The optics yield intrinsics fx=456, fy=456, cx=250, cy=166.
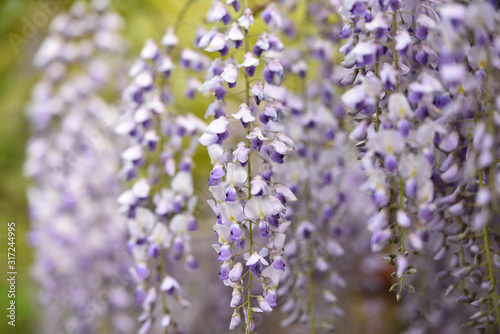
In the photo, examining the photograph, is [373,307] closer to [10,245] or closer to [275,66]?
[275,66]

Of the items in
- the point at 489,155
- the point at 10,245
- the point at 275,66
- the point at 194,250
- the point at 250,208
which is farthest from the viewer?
the point at 194,250

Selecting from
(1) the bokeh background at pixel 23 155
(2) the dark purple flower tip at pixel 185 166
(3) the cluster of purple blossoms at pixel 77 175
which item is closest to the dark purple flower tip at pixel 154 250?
(2) the dark purple flower tip at pixel 185 166

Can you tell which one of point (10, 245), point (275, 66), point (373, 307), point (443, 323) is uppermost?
point (275, 66)

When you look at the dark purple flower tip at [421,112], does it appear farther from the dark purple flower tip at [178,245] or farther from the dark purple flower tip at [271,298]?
the dark purple flower tip at [178,245]

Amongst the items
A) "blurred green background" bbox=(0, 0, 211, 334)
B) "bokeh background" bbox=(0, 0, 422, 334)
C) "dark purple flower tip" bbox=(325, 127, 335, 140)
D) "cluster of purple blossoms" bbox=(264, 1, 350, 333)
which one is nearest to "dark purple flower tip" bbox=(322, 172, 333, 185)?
"cluster of purple blossoms" bbox=(264, 1, 350, 333)

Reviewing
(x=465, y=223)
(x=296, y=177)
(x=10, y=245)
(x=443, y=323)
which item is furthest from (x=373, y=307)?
(x=10, y=245)

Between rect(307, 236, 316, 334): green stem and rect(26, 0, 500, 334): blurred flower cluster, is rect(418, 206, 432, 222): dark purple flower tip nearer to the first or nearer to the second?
rect(26, 0, 500, 334): blurred flower cluster

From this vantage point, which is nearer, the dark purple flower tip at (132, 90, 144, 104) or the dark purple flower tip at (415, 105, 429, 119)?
the dark purple flower tip at (415, 105, 429, 119)

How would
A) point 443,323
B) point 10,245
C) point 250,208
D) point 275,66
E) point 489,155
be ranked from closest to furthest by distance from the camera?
point 489,155 < point 250,208 < point 275,66 < point 443,323 < point 10,245
